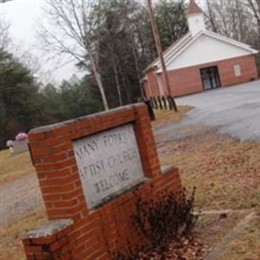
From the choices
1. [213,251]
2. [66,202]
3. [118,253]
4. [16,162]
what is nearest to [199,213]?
[213,251]

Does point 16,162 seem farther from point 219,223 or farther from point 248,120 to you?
point 219,223

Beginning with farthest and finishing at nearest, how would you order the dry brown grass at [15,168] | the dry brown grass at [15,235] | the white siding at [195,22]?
1. the white siding at [195,22]
2. the dry brown grass at [15,168]
3. the dry brown grass at [15,235]

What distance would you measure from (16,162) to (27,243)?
2069 centimetres

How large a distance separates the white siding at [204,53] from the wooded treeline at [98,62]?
24.7 ft

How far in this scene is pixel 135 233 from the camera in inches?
237

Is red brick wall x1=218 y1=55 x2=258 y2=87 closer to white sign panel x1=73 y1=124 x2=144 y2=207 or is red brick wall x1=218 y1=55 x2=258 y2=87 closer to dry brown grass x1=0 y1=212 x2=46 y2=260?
dry brown grass x1=0 y1=212 x2=46 y2=260

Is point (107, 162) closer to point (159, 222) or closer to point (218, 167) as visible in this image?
point (159, 222)

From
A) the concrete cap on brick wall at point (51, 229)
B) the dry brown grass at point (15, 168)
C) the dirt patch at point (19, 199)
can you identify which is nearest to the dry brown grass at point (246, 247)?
the concrete cap on brick wall at point (51, 229)

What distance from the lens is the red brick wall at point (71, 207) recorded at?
5.08 m

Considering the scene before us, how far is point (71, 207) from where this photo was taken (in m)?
5.30

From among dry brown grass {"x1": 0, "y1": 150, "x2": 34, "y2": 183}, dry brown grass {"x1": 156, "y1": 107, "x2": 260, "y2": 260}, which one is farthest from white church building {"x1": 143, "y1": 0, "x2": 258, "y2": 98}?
dry brown grass {"x1": 156, "y1": 107, "x2": 260, "y2": 260}

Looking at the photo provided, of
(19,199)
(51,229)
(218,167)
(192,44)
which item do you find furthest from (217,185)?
(192,44)

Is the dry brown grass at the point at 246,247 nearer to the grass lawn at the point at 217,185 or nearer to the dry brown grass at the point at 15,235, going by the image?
the grass lawn at the point at 217,185

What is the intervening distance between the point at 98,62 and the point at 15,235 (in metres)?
52.8
